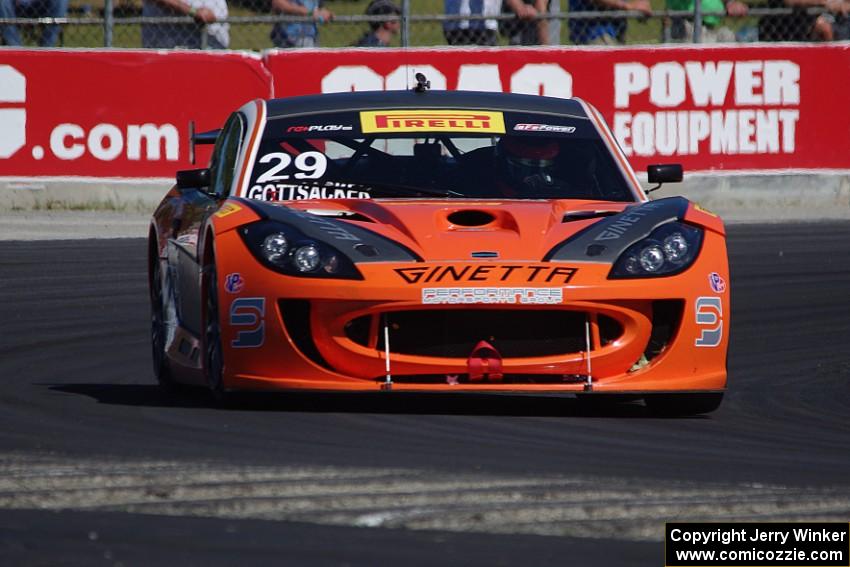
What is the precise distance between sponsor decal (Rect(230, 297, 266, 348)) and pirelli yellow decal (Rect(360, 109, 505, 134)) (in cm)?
147

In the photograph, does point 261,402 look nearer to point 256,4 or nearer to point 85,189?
point 85,189

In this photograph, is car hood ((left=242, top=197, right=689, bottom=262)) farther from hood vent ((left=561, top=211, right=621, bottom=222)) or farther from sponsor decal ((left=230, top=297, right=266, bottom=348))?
sponsor decal ((left=230, top=297, right=266, bottom=348))

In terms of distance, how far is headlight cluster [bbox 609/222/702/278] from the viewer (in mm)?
6555

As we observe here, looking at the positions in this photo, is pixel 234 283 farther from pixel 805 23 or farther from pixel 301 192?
pixel 805 23

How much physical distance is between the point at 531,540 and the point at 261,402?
256cm

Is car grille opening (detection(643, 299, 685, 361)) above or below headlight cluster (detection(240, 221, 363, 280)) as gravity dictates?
below

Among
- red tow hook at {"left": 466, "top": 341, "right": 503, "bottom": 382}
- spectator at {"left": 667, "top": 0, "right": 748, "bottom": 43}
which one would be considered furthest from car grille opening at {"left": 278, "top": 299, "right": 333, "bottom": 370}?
spectator at {"left": 667, "top": 0, "right": 748, "bottom": 43}

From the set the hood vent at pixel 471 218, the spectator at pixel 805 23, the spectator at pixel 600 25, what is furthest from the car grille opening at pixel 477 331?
the spectator at pixel 805 23

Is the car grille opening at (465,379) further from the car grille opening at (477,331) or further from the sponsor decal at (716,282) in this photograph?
the sponsor decal at (716,282)

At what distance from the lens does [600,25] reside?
56.2ft

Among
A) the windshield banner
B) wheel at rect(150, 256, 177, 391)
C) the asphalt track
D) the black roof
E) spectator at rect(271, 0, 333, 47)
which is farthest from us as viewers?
spectator at rect(271, 0, 333, 47)

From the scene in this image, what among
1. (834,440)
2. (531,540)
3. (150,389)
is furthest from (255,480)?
(150,389)

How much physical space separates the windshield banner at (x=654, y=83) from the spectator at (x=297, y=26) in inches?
20.4

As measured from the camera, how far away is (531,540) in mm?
4426
